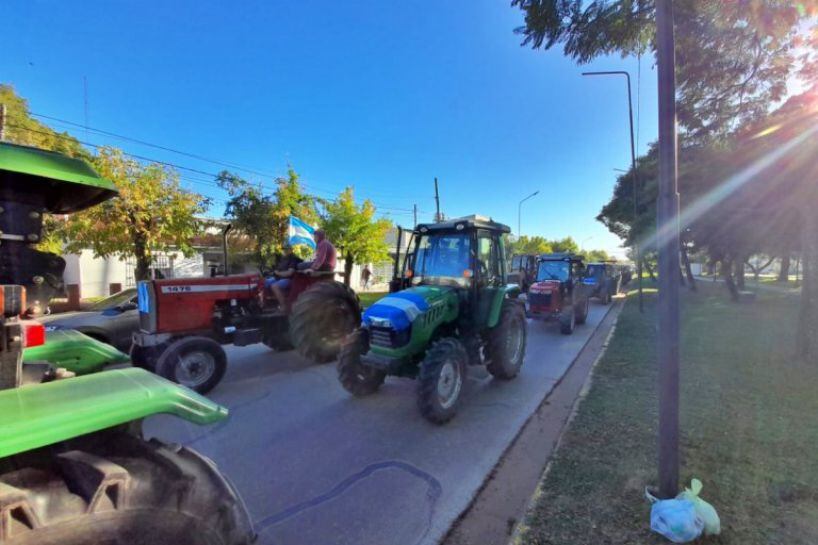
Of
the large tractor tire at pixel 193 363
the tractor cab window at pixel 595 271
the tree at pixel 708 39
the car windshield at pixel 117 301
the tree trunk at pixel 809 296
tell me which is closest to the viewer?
the tree at pixel 708 39

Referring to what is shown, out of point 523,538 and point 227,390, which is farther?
point 227,390

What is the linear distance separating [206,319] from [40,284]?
422 cm

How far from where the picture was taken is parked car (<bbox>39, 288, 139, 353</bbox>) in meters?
5.98

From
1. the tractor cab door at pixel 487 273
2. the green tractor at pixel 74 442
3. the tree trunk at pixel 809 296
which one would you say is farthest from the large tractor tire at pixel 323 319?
the tree trunk at pixel 809 296

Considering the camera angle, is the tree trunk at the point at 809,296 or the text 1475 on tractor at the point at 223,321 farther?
the tree trunk at the point at 809,296

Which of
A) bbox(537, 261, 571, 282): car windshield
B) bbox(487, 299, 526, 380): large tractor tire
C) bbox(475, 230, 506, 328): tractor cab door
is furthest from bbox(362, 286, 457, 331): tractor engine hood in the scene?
bbox(537, 261, 571, 282): car windshield

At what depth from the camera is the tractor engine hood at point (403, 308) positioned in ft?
14.2

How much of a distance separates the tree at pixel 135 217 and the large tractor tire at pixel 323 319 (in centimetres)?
914

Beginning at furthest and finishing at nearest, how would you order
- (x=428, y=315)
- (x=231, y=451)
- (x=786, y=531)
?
(x=428, y=315) < (x=231, y=451) < (x=786, y=531)

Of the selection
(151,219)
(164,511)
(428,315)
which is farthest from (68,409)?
(151,219)

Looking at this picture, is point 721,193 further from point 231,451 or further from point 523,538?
point 231,451

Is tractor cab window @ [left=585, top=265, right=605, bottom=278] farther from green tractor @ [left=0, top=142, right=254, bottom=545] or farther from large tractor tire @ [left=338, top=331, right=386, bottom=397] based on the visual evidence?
green tractor @ [left=0, top=142, right=254, bottom=545]

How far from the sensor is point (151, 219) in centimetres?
1241

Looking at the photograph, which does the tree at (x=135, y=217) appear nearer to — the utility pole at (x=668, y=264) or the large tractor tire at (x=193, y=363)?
the large tractor tire at (x=193, y=363)
